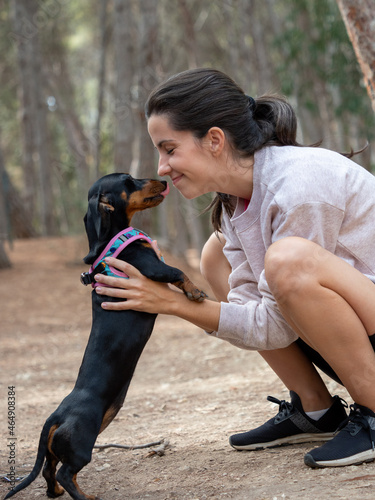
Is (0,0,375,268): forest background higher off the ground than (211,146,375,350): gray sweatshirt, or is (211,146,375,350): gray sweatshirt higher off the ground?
(0,0,375,268): forest background

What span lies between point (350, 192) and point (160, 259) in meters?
0.82

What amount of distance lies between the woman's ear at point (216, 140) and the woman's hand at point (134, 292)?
1.92ft

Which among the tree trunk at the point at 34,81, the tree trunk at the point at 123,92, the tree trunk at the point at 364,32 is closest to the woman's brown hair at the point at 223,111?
the tree trunk at the point at 364,32

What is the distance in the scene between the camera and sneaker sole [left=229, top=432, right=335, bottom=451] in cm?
270

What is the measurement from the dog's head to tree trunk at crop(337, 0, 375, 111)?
2.23m

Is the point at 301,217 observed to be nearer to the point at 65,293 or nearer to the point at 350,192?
the point at 350,192

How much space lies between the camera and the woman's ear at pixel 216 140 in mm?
2506

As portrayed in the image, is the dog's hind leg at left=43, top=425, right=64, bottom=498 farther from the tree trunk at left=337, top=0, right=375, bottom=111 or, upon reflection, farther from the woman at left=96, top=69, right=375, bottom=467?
the tree trunk at left=337, top=0, right=375, bottom=111

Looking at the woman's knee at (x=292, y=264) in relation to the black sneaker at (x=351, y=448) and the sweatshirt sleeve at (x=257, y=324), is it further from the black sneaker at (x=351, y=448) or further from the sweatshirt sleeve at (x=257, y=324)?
the black sneaker at (x=351, y=448)

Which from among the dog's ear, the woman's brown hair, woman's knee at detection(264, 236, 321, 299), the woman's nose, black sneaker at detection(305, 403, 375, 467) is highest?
the woman's brown hair

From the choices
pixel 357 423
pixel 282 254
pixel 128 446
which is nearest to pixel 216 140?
pixel 282 254

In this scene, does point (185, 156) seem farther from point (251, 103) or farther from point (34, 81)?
point (34, 81)

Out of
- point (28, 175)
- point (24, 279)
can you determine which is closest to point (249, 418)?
point (24, 279)

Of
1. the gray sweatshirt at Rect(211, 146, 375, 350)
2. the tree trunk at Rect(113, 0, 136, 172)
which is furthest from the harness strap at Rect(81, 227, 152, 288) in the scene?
the tree trunk at Rect(113, 0, 136, 172)
